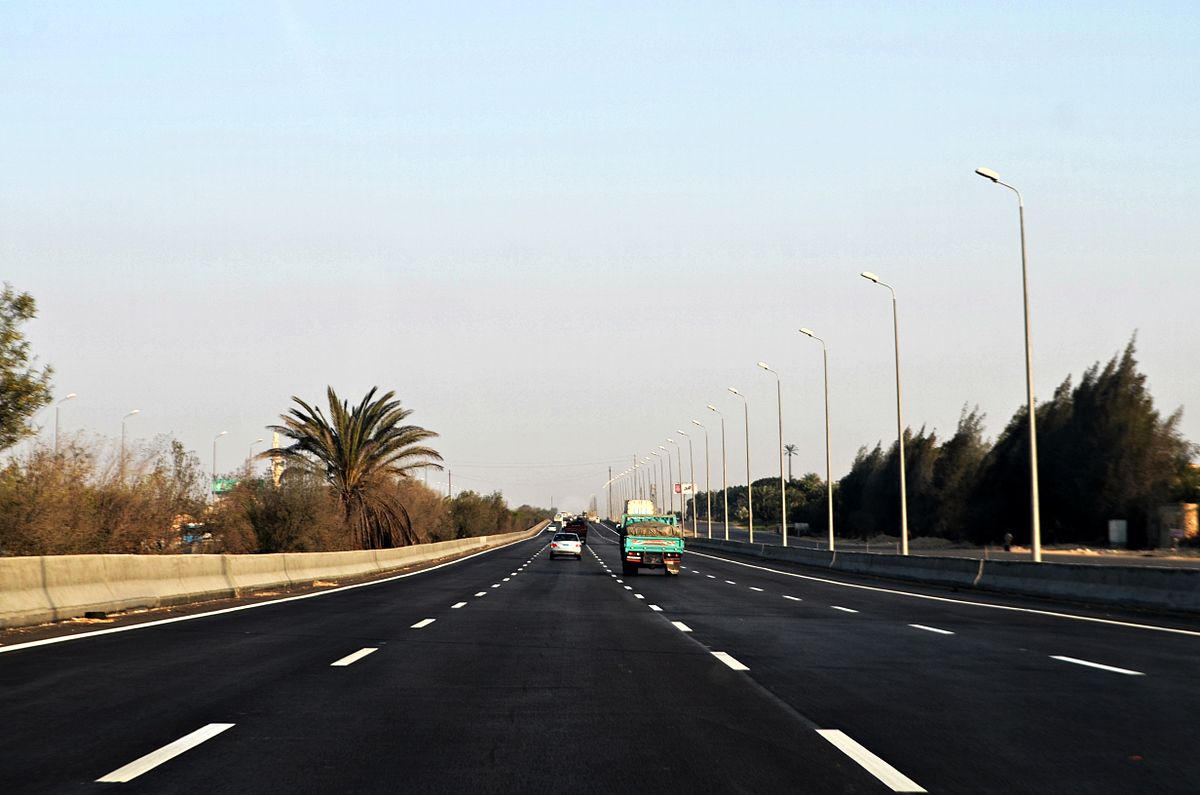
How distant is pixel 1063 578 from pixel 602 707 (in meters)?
21.0

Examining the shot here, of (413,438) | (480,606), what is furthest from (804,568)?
(480,606)

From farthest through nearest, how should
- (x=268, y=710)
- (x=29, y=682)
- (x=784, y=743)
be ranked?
(x=29, y=682)
(x=268, y=710)
(x=784, y=743)

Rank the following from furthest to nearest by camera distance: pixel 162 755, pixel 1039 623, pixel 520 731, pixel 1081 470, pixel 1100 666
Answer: pixel 1081 470
pixel 1039 623
pixel 1100 666
pixel 520 731
pixel 162 755

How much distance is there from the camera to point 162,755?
7.76m

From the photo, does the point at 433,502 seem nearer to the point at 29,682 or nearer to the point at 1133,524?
the point at 1133,524

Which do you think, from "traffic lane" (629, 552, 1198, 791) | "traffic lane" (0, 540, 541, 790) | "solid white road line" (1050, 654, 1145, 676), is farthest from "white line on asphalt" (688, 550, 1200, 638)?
"traffic lane" (0, 540, 541, 790)

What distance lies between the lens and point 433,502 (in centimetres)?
9019

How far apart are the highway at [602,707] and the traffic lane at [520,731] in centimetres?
3

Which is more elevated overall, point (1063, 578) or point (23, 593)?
point (23, 593)

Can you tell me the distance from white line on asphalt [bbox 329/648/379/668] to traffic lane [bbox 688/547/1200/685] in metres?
8.03

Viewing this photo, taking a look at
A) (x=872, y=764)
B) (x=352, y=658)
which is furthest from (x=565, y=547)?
(x=872, y=764)

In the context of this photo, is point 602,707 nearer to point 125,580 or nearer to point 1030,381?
point 125,580

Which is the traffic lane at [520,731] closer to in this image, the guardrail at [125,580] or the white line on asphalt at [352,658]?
the white line on asphalt at [352,658]

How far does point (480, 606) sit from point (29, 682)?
1396cm
